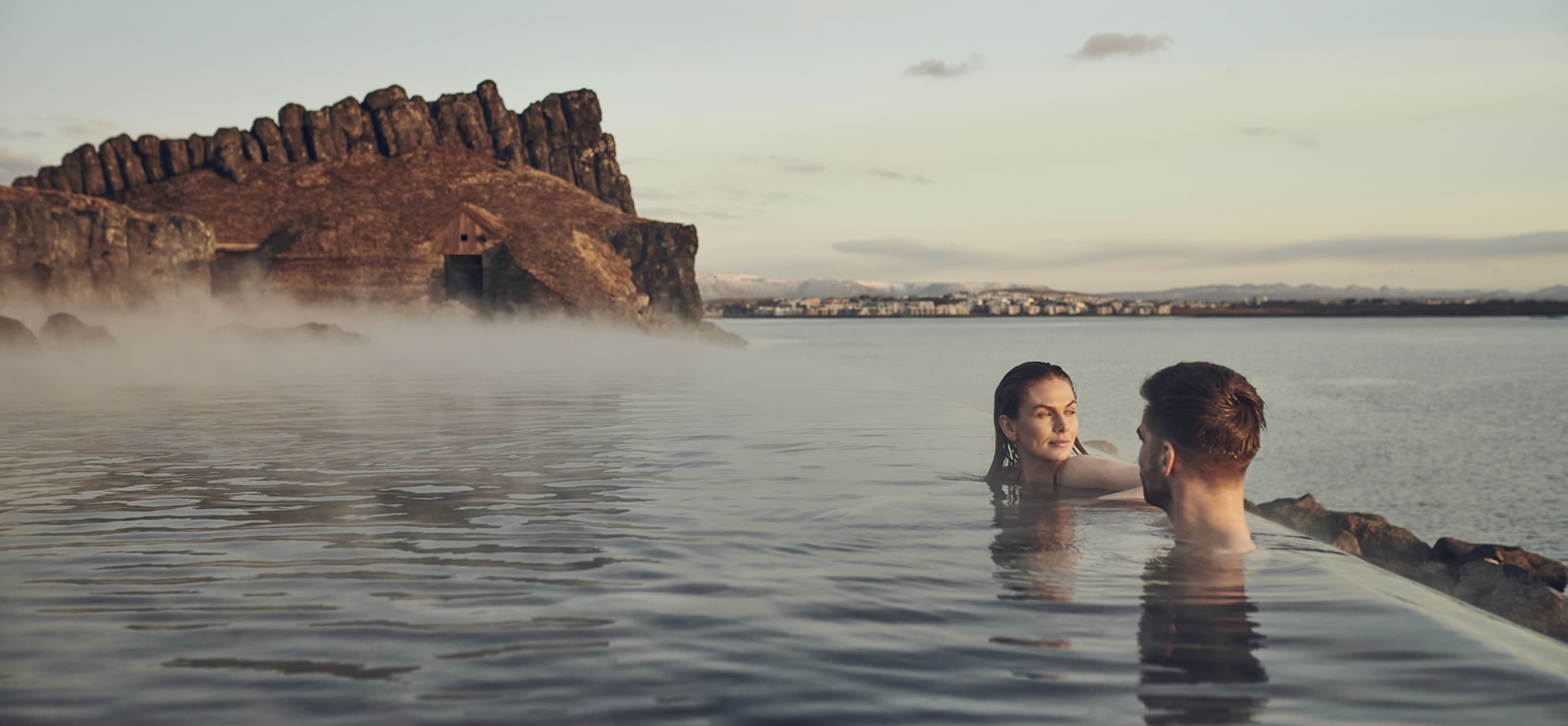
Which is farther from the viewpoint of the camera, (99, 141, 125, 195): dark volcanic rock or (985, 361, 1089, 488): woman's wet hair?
(99, 141, 125, 195): dark volcanic rock

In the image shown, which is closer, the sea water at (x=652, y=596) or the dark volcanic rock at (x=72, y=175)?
the sea water at (x=652, y=596)

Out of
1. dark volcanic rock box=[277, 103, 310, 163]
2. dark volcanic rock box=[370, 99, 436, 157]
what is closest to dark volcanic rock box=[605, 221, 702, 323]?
dark volcanic rock box=[370, 99, 436, 157]

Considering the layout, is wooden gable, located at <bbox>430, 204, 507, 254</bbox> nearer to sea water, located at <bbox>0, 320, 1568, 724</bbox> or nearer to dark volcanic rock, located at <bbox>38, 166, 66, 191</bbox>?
dark volcanic rock, located at <bbox>38, 166, 66, 191</bbox>

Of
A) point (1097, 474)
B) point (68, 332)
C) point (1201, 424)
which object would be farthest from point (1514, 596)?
point (68, 332)

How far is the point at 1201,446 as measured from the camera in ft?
20.5

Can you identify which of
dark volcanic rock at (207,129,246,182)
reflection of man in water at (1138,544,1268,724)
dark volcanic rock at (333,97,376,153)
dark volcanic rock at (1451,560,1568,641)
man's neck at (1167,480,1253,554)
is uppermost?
dark volcanic rock at (333,97,376,153)

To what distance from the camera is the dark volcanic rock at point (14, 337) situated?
35750 millimetres

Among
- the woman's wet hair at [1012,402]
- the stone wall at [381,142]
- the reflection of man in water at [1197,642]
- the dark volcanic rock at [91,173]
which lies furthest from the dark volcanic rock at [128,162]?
the reflection of man in water at [1197,642]

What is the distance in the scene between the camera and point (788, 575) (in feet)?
20.8

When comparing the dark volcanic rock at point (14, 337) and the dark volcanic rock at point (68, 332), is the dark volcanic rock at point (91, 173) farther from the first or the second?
the dark volcanic rock at point (14, 337)

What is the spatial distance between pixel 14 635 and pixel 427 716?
7.94 ft

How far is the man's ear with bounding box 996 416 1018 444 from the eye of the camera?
9.52 m

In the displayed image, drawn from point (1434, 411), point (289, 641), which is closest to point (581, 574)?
point (289, 641)

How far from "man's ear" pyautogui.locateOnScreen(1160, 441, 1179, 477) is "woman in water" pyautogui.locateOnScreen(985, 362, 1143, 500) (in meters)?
2.37
